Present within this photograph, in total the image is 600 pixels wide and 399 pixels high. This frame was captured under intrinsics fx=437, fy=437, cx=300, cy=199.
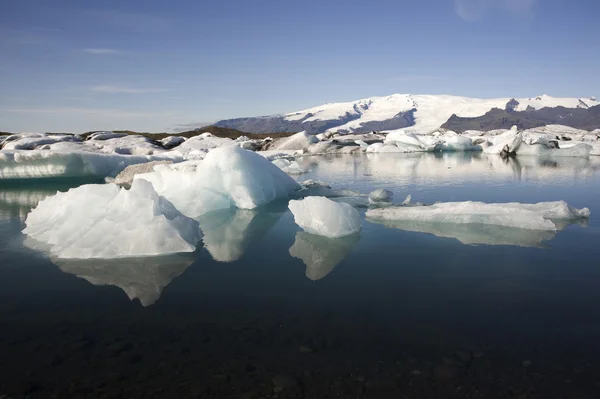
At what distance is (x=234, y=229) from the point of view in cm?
671

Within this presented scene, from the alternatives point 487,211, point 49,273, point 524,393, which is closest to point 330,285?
point 524,393

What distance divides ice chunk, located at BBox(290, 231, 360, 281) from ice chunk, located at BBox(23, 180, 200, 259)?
1.32 meters

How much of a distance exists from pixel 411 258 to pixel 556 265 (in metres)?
1.42

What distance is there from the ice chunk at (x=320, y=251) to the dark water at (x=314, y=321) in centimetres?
3

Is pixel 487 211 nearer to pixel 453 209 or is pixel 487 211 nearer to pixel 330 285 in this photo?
pixel 453 209

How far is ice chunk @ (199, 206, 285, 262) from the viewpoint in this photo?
5.36 m

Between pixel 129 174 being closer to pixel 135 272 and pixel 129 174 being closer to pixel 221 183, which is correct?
pixel 221 183

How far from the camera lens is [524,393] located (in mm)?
2303

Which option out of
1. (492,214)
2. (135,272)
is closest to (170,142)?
(492,214)

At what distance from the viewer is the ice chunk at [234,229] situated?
5358 millimetres

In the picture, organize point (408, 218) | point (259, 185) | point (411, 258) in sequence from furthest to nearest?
1. point (259, 185)
2. point (408, 218)
3. point (411, 258)

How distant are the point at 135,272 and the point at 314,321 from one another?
2117mm

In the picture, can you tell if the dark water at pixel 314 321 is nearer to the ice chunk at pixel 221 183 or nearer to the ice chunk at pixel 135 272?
the ice chunk at pixel 135 272

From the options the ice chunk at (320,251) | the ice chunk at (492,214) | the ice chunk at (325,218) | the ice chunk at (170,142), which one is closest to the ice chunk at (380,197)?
the ice chunk at (492,214)
